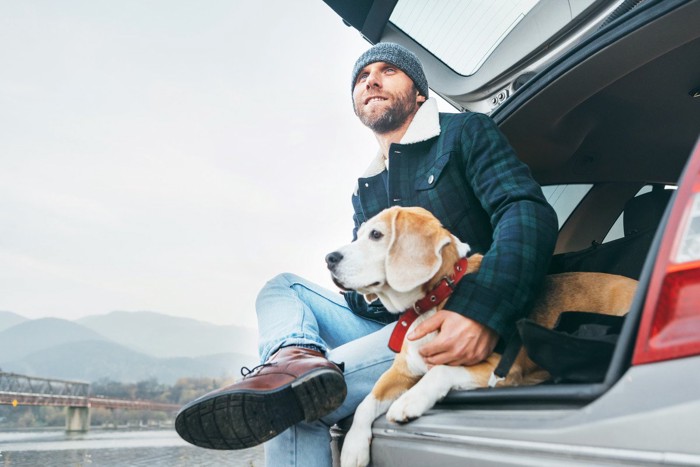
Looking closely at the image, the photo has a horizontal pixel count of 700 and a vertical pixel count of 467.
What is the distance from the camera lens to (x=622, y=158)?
2824 millimetres

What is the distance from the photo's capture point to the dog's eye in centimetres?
199

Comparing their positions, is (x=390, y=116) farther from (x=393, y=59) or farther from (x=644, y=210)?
(x=644, y=210)

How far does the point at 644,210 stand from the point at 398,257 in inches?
56.4

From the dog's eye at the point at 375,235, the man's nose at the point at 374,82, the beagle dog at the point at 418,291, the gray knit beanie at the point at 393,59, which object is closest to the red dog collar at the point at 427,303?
the beagle dog at the point at 418,291

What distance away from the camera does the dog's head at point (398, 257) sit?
175 centimetres

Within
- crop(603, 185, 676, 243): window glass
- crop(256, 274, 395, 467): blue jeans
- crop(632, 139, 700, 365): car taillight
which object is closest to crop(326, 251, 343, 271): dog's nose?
crop(256, 274, 395, 467): blue jeans

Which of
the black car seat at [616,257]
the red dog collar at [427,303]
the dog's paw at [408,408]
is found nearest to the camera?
the dog's paw at [408,408]

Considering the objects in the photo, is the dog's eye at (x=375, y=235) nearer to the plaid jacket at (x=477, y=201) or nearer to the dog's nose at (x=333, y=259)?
the dog's nose at (x=333, y=259)

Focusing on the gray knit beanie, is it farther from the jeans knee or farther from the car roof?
the jeans knee

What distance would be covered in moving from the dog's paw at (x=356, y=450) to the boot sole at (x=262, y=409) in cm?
10

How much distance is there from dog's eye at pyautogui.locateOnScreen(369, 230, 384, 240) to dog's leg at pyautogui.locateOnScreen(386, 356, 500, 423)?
1.73 ft

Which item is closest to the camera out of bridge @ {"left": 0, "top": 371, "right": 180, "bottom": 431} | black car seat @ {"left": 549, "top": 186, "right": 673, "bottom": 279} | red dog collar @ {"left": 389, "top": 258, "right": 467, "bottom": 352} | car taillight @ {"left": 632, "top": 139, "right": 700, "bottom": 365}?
car taillight @ {"left": 632, "top": 139, "right": 700, "bottom": 365}

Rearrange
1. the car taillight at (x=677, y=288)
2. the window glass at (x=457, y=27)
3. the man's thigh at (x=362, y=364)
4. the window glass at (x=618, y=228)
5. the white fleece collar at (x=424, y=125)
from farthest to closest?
1. the window glass at (x=618, y=228)
2. the window glass at (x=457, y=27)
3. the white fleece collar at (x=424, y=125)
4. the man's thigh at (x=362, y=364)
5. the car taillight at (x=677, y=288)

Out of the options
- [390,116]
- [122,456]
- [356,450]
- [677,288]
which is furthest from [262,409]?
[122,456]
